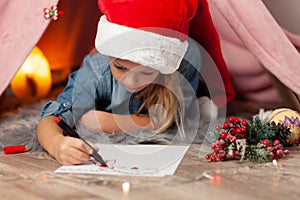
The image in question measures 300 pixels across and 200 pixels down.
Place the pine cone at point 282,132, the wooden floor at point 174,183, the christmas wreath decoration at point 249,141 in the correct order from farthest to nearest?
the pine cone at point 282,132 → the christmas wreath decoration at point 249,141 → the wooden floor at point 174,183

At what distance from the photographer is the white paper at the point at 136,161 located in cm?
129

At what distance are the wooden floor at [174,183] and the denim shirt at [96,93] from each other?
0.24m

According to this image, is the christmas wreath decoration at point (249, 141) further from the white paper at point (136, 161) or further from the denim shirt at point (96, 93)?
the denim shirt at point (96, 93)

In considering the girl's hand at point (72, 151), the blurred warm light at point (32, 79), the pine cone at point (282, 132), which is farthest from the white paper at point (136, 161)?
the blurred warm light at point (32, 79)

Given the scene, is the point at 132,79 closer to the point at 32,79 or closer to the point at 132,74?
the point at 132,74

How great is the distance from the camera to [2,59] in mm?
1686

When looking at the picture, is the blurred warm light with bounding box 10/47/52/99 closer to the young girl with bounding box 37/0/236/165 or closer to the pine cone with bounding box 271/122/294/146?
the young girl with bounding box 37/0/236/165

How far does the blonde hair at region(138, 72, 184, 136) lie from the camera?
1643 mm

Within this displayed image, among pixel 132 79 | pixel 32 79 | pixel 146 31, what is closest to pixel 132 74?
pixel 132 79

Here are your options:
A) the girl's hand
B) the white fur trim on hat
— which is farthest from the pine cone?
the girl's hand

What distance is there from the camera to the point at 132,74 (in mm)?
1461

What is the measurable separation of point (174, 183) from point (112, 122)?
0.47m

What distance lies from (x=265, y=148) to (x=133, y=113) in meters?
→ 0.44

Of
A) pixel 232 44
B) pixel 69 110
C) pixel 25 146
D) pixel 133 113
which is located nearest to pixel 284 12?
pixel 232 44
